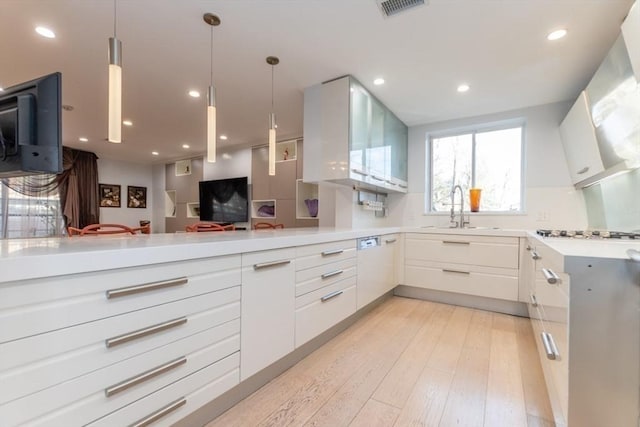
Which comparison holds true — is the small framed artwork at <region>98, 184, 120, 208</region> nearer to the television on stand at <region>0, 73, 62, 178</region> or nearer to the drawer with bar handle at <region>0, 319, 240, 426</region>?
the television on stand at <region>0, 73, 62, 178</region>

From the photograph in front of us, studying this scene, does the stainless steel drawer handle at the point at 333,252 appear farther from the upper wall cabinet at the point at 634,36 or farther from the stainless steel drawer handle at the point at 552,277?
the upper wall cabinet at the point at 634,36

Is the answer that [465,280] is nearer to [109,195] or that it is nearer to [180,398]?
[180,398]

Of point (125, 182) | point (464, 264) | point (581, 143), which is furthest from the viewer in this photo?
point (125, 182)

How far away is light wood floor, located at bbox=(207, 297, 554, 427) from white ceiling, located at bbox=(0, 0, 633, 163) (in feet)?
7.38

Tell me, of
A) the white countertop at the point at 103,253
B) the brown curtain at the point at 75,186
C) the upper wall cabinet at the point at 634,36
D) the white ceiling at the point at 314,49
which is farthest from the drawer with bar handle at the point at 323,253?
the brown curtain at the point at 75,186

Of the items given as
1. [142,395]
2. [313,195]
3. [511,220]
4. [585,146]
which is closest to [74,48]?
[142,395]

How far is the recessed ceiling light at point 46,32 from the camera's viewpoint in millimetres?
1960

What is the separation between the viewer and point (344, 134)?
8.38 ft

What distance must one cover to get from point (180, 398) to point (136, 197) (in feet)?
22.7

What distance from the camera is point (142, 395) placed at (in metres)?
1.01

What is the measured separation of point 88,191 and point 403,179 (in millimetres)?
6413

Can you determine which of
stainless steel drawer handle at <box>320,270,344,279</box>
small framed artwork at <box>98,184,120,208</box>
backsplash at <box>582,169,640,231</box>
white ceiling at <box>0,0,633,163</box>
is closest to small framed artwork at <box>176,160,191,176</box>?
small framed artwork at <box>98,184,120,208</box>

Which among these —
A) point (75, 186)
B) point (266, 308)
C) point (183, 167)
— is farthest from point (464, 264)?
point (75, 186)

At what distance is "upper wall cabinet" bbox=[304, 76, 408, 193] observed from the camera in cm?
255
